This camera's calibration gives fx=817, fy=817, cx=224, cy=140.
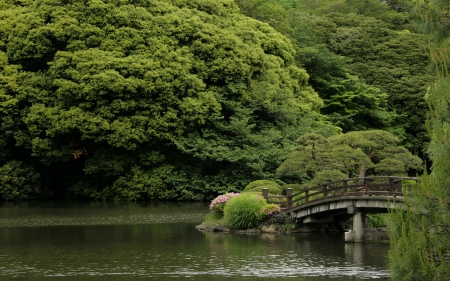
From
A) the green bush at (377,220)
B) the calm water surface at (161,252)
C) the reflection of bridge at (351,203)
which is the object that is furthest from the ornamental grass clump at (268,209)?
the green bush at (377,220)

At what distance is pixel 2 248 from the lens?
22.5 meters

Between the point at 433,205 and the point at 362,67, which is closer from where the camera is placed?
the point at 433,205

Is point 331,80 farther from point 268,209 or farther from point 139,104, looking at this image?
point 268,209

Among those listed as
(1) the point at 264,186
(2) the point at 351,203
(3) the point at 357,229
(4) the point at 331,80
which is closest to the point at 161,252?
(2) the point at 351,203

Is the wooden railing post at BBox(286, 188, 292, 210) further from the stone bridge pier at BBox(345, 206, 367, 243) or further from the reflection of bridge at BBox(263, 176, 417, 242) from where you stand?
the stone bridge pier at BBox(345, 206, 367, 243)

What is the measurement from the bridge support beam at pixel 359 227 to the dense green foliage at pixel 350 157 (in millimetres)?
3106

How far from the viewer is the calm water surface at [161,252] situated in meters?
18.3

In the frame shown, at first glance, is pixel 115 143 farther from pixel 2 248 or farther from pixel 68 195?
pixel 2 248

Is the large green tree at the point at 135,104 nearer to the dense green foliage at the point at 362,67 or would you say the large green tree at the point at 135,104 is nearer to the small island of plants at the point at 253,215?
the dense green foliage at the point at 362,67

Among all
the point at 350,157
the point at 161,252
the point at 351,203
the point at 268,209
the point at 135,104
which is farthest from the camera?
the point at 135,104

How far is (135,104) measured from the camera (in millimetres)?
38969

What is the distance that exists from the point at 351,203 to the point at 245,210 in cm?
399

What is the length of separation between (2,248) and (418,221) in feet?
46.8

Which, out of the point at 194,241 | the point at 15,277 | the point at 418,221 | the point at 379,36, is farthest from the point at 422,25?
the point at 379,36
